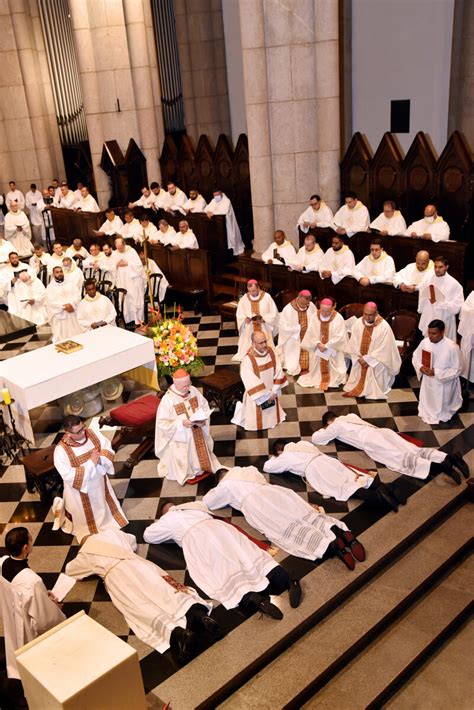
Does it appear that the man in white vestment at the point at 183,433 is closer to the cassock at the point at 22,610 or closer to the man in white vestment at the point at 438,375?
the cassock at the point at 22,610

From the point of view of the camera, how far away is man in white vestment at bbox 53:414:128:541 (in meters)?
6.72

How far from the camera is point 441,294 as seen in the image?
30.9ft

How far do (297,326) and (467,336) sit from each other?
2.17 m

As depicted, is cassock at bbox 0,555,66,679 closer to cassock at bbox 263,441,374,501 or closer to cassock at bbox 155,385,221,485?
cassock at bbox 155,385,221,485

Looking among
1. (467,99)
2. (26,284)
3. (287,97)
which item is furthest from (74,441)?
(467,99)

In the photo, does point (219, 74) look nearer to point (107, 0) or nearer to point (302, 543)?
point (107, 0)

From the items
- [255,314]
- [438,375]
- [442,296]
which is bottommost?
[438,375]

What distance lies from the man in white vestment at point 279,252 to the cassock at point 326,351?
A: 2157mm

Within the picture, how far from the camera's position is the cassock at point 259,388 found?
8.56 meters

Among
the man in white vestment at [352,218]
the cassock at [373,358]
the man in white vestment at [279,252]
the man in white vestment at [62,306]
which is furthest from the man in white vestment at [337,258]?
the man in white vestment at [62,306]

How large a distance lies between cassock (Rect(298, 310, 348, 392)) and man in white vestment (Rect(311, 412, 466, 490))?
1595mm

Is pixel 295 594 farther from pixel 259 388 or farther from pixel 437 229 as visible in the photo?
pixel 437 229

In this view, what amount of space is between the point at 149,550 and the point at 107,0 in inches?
500

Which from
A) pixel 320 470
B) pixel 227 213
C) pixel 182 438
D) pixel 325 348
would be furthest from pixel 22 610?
pixel 227 213
